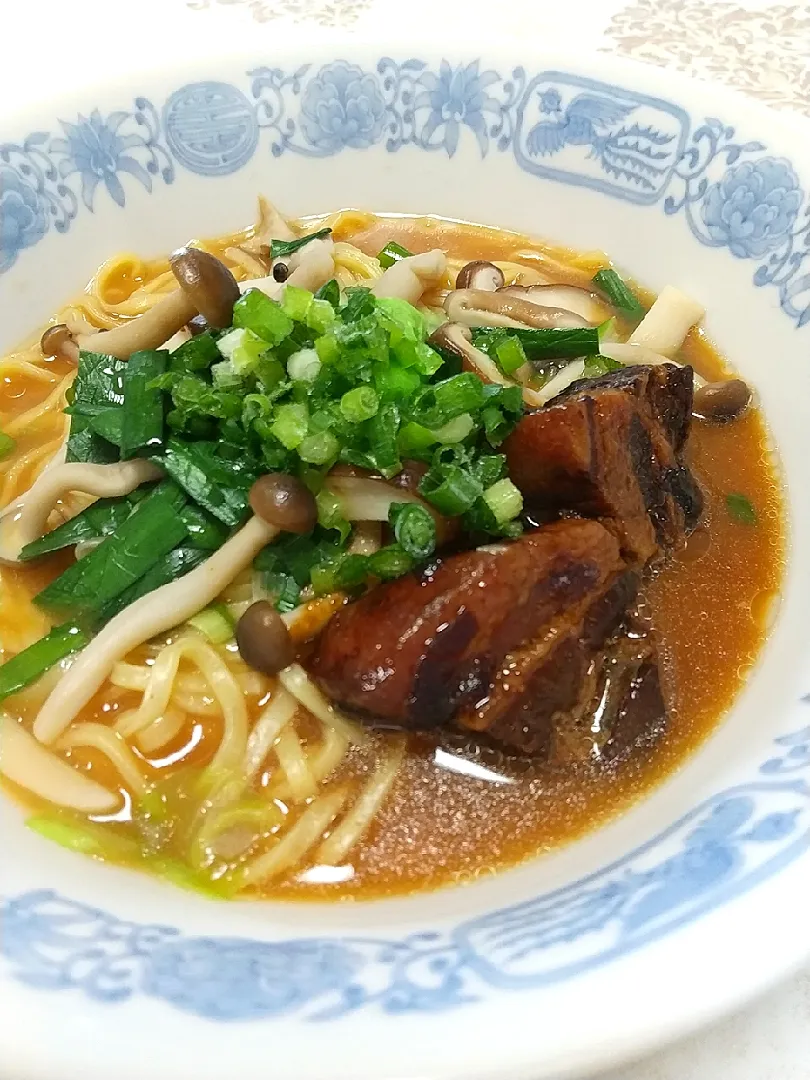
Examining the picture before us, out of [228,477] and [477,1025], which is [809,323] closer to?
[228,477]

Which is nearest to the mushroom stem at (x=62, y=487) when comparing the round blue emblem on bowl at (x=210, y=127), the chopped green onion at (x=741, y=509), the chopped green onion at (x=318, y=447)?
the chopped green onion at (x=318, y=447)

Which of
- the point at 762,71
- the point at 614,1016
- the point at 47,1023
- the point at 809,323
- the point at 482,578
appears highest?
the point at 762,71

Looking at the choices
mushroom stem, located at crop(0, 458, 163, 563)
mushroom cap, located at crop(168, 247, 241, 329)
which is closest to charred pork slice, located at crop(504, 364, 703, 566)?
mushroom cap, located at crop(168, 247, 241, 329)

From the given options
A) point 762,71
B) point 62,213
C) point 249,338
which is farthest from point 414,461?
point 762,71

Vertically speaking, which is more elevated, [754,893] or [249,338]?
[249,338]

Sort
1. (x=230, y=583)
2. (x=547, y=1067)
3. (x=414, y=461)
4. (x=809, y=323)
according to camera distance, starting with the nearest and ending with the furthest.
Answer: (x=547, y=1067)
(x=414, y=461)
(x=230, y=583)
(x=809, y=323)

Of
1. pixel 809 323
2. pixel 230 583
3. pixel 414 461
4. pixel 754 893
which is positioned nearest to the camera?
pixel 754 893

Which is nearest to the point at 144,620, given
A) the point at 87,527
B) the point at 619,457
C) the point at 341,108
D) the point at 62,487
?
the point at 87,527

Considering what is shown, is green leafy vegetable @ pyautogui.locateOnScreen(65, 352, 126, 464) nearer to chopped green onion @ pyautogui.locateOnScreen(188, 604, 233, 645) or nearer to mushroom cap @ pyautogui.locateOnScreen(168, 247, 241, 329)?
mushroom cap @ pyautogui.locateOnScreen(168, 247, 241, 329)
